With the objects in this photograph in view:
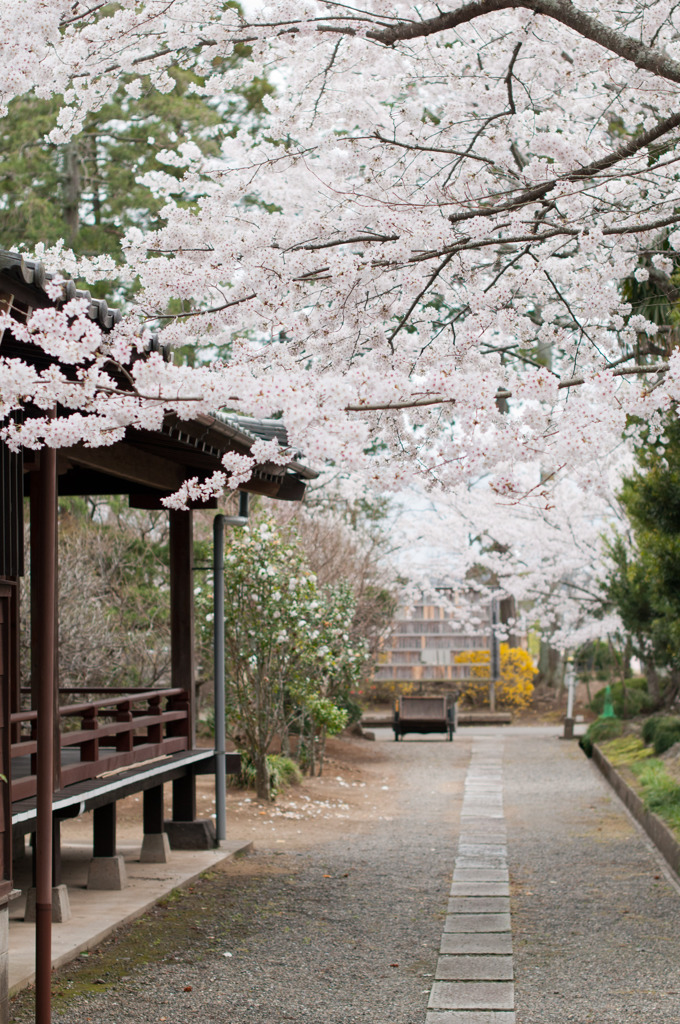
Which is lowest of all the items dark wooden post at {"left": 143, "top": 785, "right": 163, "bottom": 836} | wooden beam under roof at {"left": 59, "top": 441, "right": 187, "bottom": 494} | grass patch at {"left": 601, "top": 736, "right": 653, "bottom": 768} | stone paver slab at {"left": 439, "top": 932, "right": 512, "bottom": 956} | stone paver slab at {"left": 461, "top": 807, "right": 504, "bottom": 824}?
stone paver slab at {"left": 461, "top": 807, "right": 504, "bottom": 824}

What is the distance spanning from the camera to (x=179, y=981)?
4.83 metres

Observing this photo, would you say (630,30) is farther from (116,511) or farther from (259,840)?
(116,511)

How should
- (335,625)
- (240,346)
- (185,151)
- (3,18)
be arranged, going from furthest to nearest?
(335,625), (185,151), (240,346), (3,18)

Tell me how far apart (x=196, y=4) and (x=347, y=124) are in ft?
5.47

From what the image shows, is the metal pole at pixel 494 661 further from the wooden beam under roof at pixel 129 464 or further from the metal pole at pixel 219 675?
the wooden beam under roof at pixel 129 464

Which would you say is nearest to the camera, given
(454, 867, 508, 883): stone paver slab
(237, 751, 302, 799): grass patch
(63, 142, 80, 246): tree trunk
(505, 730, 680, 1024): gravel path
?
(505, 730, 680, 1024): gravel path

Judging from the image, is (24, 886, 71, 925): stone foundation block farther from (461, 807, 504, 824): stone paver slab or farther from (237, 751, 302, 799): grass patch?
(461, 807, 504, 824): stone paver slab

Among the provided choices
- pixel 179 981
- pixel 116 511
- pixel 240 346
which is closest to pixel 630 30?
pixel 240 346

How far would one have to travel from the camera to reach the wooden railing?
5.02 m

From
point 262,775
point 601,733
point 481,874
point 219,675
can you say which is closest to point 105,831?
point 219,675

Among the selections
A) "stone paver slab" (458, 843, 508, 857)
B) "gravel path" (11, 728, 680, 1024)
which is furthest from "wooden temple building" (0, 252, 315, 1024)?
"stone paver slab" (458, 843, 508, 857)

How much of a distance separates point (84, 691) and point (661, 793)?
4925 mm

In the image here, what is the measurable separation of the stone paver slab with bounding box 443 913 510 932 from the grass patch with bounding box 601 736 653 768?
614cm

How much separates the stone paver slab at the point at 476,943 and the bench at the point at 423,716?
1098 cm
